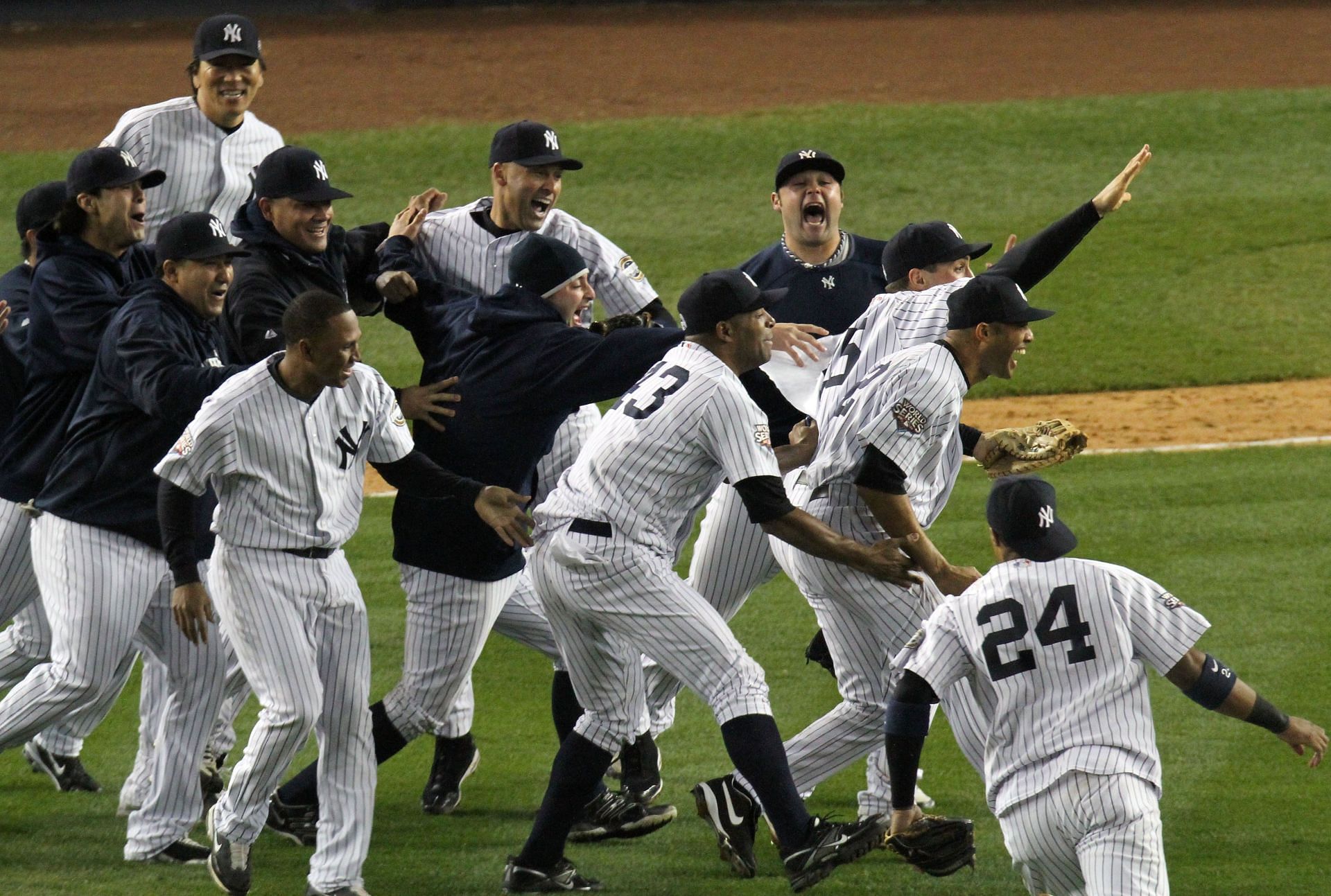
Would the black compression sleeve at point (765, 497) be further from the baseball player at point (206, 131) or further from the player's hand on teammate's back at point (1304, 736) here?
the baseball player at point (206, 131)

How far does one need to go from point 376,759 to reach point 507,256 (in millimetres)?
1740

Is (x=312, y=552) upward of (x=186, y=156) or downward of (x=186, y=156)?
downward

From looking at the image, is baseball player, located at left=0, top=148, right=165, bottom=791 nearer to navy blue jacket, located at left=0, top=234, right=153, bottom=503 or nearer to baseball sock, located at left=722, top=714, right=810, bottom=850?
navy blue jacket, located at left=0, top=234, right=153, bottom=503

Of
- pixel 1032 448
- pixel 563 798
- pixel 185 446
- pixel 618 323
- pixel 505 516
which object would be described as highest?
pixel 618 323

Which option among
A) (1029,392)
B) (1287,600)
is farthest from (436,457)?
(1029,392)

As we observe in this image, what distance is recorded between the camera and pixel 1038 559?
13.4ft

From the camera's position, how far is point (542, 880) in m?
4.75

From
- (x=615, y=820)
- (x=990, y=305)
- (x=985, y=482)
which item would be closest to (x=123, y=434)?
(x=615, y=820)

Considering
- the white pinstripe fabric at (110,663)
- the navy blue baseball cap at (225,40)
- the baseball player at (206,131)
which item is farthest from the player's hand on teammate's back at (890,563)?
the navy blue baseball cap at (225,40)

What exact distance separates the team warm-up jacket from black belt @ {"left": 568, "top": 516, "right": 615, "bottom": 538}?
113 centimetres

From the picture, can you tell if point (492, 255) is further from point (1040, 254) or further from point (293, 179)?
point (1040, 254)

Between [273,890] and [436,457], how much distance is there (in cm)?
137

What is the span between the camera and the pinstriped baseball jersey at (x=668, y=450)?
14.9ft

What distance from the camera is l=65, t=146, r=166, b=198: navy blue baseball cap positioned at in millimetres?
5199
